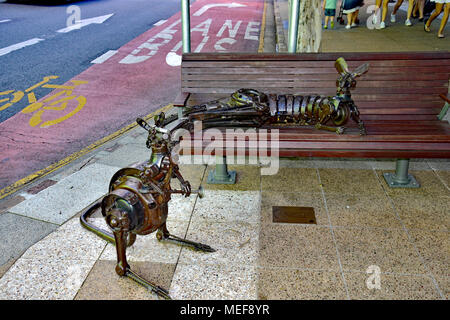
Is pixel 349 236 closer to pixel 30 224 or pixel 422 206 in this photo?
pixel 422 206

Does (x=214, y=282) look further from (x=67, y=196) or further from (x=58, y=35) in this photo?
(x=58, y=35)

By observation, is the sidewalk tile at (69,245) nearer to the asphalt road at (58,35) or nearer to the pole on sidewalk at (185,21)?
the pole on sidewalk at (185,21)

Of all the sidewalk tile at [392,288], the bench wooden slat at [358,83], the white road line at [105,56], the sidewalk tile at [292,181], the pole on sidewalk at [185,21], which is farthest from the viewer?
the white road line at [105,56]

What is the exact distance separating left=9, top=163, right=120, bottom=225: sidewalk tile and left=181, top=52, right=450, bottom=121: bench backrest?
4.96 ft

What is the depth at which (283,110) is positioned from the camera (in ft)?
14.4

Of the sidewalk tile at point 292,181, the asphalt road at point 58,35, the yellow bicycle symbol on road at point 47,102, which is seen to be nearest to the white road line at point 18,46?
the asphalt road at point 58,35

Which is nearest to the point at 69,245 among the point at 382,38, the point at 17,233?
the point at 17,233

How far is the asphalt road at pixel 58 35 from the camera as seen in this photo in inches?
364

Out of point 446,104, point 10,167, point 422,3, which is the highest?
point 422,3

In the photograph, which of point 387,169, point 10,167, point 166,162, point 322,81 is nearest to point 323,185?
point 387,169

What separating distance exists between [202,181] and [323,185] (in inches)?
54.1

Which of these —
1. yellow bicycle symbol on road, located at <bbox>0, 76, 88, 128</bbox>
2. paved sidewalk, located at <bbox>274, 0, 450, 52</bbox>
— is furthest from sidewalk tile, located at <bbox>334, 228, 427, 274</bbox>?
paved sidewalk, located at <bbox>274, 0, 450, 52</bbox>

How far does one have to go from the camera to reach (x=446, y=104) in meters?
4.70
